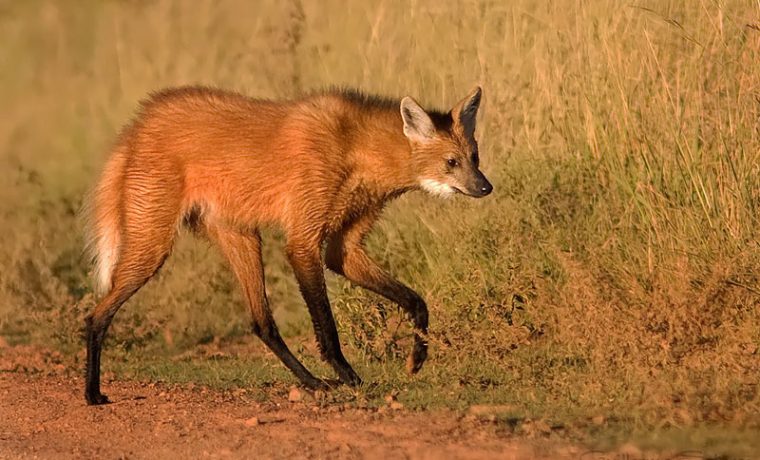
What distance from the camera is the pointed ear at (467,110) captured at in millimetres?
7441

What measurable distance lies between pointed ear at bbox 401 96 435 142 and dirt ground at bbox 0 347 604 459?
1617 mm

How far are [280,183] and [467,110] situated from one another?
45.9 inches

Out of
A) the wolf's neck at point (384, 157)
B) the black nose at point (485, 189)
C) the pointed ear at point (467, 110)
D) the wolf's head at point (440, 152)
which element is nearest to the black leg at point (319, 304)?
Result: the wolf's neck at point (384, 157)

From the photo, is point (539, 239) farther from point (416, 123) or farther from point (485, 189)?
point (416, 123)

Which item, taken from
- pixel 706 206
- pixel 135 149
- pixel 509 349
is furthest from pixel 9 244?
pixel 706 206

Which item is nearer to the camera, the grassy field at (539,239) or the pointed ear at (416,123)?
the grassy field at (539,239)

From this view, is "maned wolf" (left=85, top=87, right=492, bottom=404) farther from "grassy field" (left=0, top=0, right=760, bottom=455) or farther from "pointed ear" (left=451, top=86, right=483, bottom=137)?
"grassy field" (left=0, top=0, right=760, bottom=455)

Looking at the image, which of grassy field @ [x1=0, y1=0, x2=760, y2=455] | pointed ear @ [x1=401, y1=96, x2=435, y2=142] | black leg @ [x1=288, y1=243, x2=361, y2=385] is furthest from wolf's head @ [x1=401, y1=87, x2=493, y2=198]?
black leg @ [x1=288, y1=243, x2=361, y2=385]

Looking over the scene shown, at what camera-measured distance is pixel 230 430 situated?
5.85 meters

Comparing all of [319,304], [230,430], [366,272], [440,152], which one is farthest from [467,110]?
[230,430]

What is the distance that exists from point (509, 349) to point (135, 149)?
7.91ft

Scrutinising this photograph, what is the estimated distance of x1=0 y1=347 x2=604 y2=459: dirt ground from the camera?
5.36 meters

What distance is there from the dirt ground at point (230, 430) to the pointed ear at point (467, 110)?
1.83 metres

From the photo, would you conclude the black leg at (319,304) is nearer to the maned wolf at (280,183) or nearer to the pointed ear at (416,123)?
the maned wolf at (280,183)
